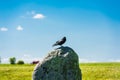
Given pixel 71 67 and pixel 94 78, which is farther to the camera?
pixel 94 78

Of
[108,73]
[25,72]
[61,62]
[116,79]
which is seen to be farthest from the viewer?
[25,72]

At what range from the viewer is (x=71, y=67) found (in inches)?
934

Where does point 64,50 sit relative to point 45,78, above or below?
above

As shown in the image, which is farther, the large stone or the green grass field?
the green grass field

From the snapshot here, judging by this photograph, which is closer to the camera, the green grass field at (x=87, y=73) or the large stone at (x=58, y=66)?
the large stone at (x=58, y=66)

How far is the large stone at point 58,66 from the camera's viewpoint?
23547mm

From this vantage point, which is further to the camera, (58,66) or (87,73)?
(87,73)

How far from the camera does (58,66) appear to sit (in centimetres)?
2359

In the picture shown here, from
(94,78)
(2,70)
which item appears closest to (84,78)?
(94,78)

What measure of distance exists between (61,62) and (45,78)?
1.41 metres

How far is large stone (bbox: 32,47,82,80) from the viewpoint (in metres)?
23.5

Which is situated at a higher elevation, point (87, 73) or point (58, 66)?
point (87, 73)

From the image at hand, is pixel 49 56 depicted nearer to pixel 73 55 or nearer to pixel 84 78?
pixel 73 55

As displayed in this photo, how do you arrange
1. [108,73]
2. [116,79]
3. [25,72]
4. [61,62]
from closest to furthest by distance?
[61,62] < [116,79] < [108,73] < [25,72]
